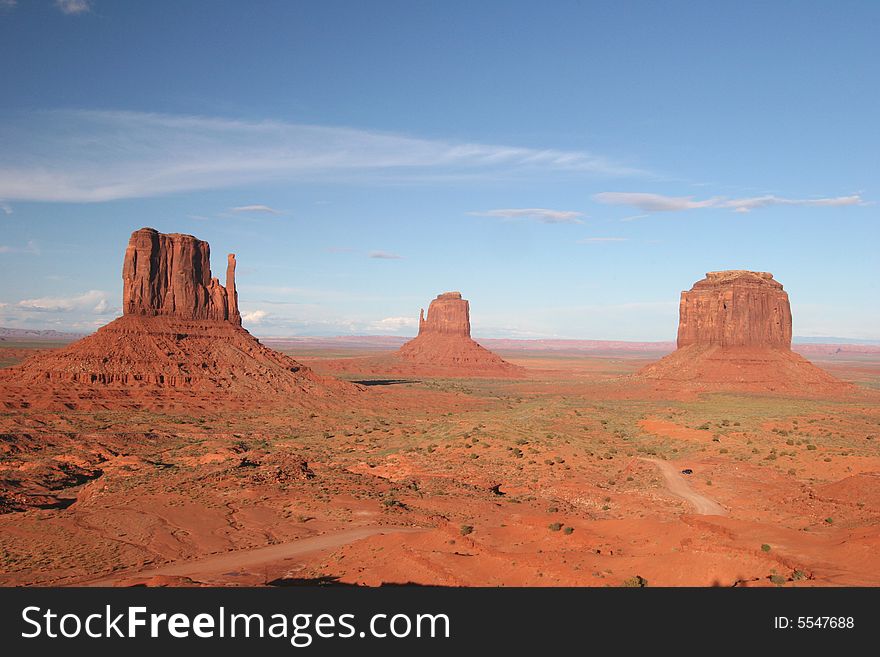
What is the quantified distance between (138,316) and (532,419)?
2066 inches

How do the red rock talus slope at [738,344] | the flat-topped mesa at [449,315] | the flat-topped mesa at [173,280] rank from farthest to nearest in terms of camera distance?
1. the flat-topped mesa at [449,315]
2. the red rock talus slope at [738,344]
3. the flat-topped mesa at [173,280]

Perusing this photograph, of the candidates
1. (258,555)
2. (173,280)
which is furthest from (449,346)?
(258,555)

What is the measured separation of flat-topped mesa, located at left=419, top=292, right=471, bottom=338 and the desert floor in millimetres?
103746

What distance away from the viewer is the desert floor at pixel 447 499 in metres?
19.0

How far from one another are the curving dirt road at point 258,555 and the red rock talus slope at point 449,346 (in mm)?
119375

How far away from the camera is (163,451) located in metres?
44.8

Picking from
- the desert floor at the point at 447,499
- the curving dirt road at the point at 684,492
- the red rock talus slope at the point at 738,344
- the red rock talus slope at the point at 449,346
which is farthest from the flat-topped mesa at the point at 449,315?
the curving dirt road at the point at 684,492

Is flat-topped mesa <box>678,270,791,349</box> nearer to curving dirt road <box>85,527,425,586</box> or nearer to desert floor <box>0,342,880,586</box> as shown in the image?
desert floor <box>0,342,880,586</box>

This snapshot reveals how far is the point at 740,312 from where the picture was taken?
99.1 meters

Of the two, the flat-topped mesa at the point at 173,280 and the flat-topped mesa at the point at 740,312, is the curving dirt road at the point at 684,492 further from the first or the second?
the flat-topped mesa at the point at 740,312

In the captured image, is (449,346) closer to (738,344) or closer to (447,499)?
(738,344)
